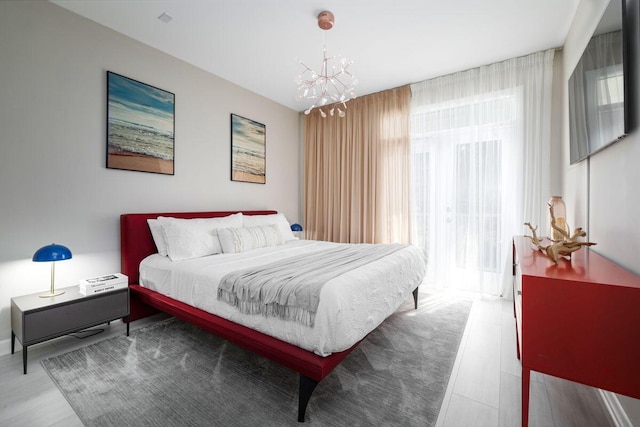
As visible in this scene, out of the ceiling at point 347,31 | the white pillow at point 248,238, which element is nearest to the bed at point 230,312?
the white pillow at point 248,238

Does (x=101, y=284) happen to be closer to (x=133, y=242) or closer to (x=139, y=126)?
(x=133, y=242)

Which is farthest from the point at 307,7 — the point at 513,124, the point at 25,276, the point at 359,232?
the point at 25,276

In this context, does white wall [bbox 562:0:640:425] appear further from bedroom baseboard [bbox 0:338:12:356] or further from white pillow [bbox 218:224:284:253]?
bedroom baseboard [bbox 0:338:12:356]

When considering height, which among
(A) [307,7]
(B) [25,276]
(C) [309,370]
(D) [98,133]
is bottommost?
(C) [309,370]

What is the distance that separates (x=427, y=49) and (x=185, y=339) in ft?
12.7

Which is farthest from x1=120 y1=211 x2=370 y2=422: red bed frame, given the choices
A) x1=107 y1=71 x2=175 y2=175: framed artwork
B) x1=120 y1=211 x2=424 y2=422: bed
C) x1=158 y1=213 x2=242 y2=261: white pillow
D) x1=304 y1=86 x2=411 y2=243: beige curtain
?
x1=304 y1=86 x2=411 y2=243: beige curtain

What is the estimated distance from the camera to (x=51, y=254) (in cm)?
201

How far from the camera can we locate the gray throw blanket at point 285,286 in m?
1.55

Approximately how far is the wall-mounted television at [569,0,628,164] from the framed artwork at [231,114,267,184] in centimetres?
367

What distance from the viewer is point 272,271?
78.1 inches

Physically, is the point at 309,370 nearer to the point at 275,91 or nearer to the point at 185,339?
the point at 185,339

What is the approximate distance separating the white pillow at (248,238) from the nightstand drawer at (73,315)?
0.97m

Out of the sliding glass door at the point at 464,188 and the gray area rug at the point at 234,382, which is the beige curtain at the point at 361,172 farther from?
the gray area rug at the point at 234,382

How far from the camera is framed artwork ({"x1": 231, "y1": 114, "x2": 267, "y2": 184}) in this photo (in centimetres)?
388
